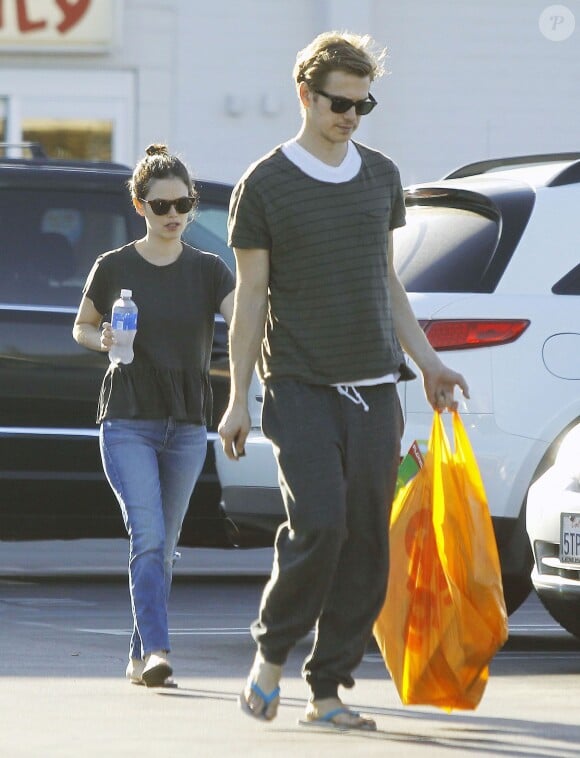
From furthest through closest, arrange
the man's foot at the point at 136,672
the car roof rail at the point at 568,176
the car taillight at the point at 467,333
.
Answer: the car roof rail at the point at 568,176
the car taillight at the point at 467,333
the man's foot at the point at 136,672

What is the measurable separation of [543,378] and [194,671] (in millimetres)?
1517

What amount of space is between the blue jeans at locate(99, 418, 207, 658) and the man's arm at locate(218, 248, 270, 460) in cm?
101

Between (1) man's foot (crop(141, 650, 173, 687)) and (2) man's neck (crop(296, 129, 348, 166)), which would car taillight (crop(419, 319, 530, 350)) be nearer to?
(1) man's foot (crop(141, 650, 173, 687))

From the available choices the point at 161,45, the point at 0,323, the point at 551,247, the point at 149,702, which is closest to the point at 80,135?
the point at 161,45

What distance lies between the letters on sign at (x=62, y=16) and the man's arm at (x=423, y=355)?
37.1ft

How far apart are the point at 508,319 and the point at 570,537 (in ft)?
2.69

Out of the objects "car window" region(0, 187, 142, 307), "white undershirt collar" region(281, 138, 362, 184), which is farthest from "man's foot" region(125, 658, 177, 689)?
"car window" region(0, 187, 142, 307)

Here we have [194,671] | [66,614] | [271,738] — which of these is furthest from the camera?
[66,614]

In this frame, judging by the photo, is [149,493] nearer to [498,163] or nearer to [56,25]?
[498,163]

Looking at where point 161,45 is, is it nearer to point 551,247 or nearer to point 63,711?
point 551,247

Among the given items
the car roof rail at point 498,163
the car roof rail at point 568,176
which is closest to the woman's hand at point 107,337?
the car roof rail at point 568,176

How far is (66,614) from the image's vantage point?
8.59 metres

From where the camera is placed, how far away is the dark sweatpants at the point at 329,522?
5.48 meters

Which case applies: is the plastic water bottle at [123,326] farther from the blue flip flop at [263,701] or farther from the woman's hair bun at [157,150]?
the blue flip flop at [263,701]
